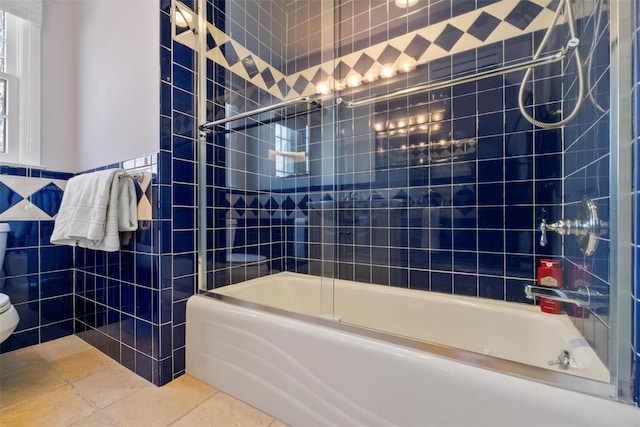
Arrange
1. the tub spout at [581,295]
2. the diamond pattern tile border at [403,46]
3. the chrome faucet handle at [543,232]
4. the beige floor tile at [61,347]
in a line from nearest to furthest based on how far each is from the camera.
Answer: the tub spout at [581,295]
the chrome faucet handle at [543,232]
the diamond pattern tile border at [403,46]
the beige floor tile at [61,347]

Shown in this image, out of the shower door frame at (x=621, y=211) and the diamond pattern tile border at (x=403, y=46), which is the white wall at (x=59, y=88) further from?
the shower door frame at (x=621, y=211)

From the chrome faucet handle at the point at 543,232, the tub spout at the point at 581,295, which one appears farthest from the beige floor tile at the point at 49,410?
the chrome faucet handle at the point at 543,232

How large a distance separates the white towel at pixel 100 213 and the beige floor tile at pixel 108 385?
2.01ft

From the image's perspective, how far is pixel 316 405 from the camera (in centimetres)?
104

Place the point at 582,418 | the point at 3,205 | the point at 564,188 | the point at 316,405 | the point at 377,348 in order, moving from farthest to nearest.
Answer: the point at 3,205 → the point at 564,188 → the point at 316,405 → the point at 377,348 → the point at 582,418

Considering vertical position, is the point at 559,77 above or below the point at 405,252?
above

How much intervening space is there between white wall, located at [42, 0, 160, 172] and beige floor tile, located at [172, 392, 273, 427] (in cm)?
117

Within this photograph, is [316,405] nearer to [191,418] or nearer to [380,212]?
[191,418]

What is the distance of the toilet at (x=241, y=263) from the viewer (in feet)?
5.71

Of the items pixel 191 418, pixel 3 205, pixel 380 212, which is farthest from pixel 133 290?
pixel 380 212

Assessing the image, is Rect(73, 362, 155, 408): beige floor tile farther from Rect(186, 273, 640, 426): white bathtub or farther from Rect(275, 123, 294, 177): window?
Rect(275, 123, 294, 177): window

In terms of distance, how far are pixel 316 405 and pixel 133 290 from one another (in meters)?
1.06

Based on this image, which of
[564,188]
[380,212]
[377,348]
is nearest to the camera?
[377,348]

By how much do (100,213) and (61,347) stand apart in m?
0.95
